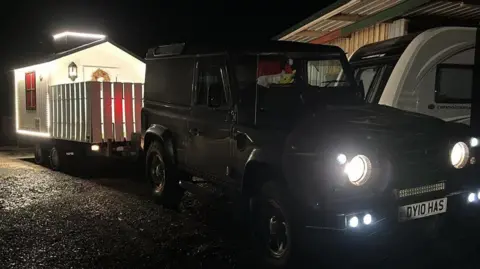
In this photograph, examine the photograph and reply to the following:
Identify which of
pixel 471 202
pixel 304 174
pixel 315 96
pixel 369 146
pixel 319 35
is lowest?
pixel 471 202

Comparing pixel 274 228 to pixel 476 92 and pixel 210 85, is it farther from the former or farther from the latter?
pixel 476 92

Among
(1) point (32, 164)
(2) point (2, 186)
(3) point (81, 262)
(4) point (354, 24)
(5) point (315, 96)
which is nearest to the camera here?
(3) point (81, 262)

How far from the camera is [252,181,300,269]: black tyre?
401 centimetres

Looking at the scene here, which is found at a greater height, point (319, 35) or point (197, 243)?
point (319, 35)

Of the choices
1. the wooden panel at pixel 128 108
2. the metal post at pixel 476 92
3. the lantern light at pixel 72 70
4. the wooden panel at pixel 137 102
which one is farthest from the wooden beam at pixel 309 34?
the metal post at pixel 476 92

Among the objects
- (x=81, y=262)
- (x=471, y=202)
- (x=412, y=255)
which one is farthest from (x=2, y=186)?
(x=471, y=202)

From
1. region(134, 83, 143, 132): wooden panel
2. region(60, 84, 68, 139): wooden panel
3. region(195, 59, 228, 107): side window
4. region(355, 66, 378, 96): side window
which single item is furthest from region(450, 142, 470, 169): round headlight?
region(60, 84, 68, 139): wooden panel

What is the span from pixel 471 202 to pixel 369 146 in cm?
135

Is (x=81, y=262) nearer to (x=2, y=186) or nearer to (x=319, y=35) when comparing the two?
(x=2, y=186)

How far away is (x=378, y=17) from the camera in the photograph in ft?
33.7

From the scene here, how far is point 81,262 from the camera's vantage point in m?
4.70

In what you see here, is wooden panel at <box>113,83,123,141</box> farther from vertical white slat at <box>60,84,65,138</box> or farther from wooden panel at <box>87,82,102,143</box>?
vertical white slat at <box>60,84,65,138</box>

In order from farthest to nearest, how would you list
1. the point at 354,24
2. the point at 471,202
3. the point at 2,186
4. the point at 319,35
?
the point at 319,35 → the point at 354,24 → the point at 2,186 → the point at 471,202

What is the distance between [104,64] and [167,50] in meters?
7.63
